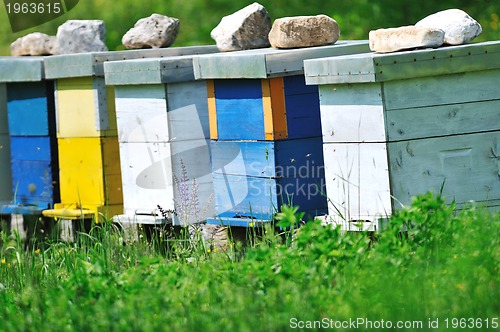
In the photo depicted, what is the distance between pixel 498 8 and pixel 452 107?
291 inches

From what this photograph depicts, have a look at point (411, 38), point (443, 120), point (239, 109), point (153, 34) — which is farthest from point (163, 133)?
point (443, 120)

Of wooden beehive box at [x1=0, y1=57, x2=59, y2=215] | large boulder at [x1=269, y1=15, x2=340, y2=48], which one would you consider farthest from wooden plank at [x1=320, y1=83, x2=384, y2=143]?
wooden beehive box at [x1=0, y1=57, x2=59, y2=215]

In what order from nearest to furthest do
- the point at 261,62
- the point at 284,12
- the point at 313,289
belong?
the point at 313,289 → the point at 261,62 → the point at 284,12

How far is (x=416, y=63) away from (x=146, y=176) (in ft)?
6.86

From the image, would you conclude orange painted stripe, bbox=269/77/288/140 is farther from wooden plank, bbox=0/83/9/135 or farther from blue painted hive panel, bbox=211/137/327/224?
wooden plank, bbox=0/83/9/135

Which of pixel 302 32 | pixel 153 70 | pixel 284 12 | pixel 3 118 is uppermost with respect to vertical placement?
pixel 284 12

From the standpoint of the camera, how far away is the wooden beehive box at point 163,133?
5625mm

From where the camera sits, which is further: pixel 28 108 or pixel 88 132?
pixel 28 108

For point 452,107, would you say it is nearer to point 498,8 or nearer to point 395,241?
point 395,241

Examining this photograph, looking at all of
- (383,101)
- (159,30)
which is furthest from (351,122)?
(159,30)

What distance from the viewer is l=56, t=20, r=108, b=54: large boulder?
684 cm

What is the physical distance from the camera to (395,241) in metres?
3.58

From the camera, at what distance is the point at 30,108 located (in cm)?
660

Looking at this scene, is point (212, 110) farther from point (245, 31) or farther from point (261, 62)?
point (245, 31)
